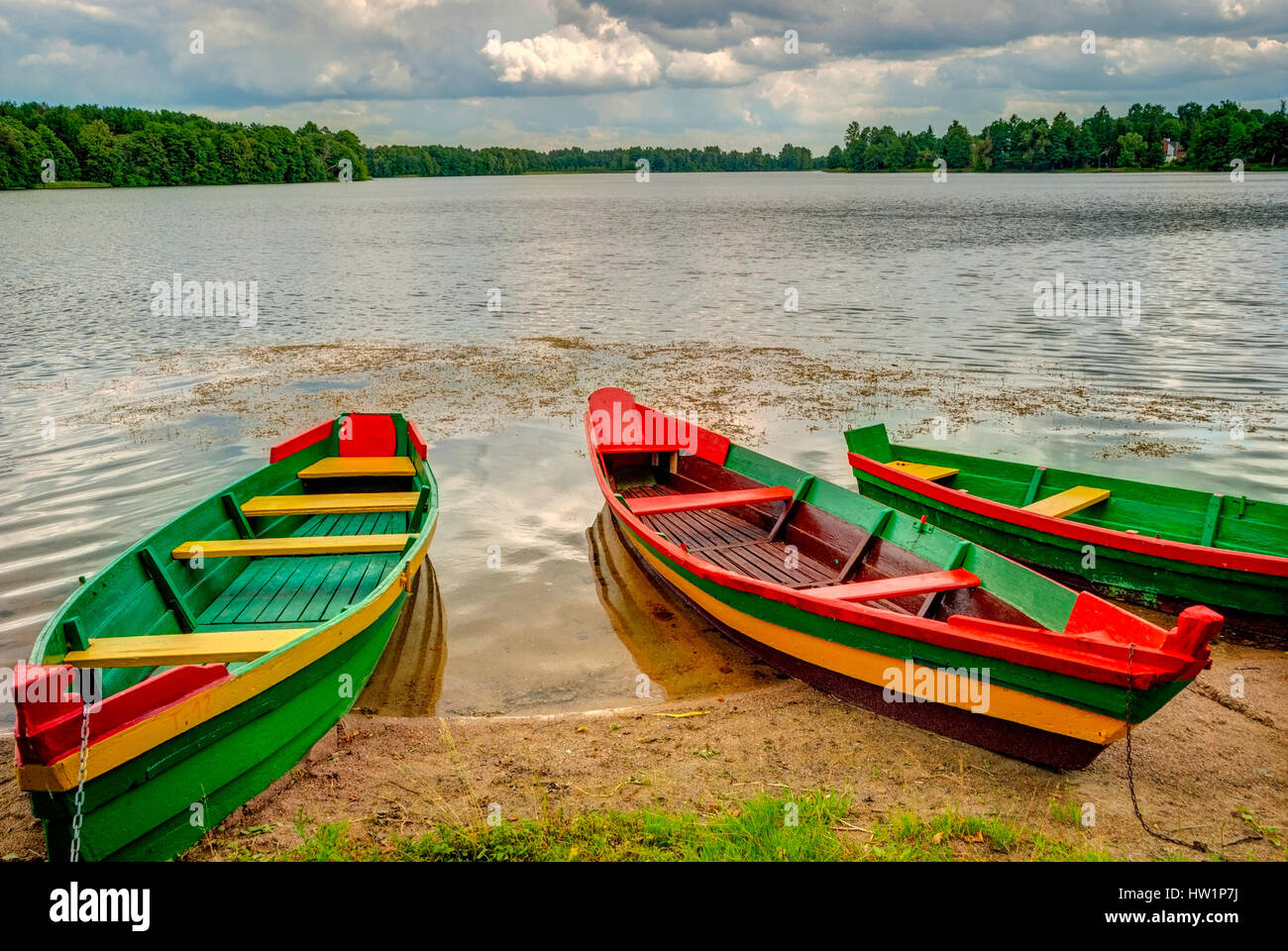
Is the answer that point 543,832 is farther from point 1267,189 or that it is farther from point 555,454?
point 1267,189

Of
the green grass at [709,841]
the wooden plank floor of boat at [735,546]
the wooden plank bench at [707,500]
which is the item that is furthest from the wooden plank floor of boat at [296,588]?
the wooden plank floor of boat at [735,546]

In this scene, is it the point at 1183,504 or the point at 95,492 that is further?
the point at 95,492

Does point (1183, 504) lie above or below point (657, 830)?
above

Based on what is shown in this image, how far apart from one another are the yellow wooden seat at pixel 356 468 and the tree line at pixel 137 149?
116052 mm

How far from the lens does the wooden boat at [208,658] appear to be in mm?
4430

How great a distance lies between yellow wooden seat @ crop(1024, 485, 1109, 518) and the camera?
364 inches

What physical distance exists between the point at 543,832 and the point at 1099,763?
409 centimetres

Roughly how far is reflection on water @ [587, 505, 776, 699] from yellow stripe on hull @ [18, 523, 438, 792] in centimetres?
290

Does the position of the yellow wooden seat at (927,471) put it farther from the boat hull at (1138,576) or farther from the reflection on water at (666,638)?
the reflection on water at (666,638)

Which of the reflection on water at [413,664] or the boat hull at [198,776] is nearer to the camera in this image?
the boat hull at [198,776]

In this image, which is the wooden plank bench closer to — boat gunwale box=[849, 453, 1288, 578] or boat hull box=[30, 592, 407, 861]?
boat gunwale box=[849, 453, 1288, 578]

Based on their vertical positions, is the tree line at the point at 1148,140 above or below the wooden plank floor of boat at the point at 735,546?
above
